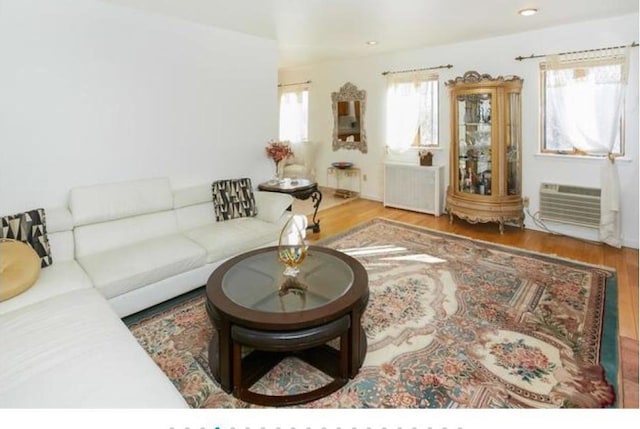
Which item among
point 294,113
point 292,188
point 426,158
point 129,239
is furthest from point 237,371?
point 294,113

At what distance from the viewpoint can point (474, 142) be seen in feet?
A: 15.0

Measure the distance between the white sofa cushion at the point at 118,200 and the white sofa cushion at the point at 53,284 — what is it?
425 millimetres

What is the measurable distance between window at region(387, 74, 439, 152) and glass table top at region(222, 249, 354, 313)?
3611mm

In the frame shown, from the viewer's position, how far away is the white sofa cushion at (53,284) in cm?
196

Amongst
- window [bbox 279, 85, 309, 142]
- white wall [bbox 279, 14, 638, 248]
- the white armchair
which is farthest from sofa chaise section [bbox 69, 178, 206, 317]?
window [bbox 279, 85, 309, 142]

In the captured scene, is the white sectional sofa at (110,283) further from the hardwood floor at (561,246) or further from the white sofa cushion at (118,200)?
the hardwood floor at (561,246)

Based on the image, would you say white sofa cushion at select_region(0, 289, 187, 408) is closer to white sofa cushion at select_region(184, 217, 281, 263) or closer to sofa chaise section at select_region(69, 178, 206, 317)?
sofa chaise section at select_region(69, 178, 206, 317)

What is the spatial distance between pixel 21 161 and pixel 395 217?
412 centimetres

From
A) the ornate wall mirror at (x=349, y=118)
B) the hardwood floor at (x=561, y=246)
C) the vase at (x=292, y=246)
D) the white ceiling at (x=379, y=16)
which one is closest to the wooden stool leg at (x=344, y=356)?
the vase at (x=292, y=246)

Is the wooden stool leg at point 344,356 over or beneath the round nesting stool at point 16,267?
beneath

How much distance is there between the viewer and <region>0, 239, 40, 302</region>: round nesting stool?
1.98 meters

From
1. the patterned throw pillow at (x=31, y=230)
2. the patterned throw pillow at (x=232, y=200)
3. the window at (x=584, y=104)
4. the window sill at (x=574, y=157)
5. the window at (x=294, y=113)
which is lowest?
the patterned throw pillow at (x=31, y=230)

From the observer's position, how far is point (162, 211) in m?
3.21

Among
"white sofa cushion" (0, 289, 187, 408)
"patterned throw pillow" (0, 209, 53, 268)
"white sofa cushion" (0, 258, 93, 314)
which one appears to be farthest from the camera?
"patterned throw pillow" (0, 209, 53, 268)
